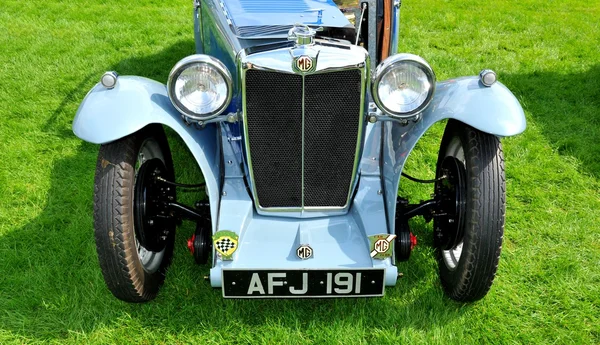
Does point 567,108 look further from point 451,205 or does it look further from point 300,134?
point 300,134

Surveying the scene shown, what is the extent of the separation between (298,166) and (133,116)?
2.60 feet

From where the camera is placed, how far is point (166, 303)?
112 inches

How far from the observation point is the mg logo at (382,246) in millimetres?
2441

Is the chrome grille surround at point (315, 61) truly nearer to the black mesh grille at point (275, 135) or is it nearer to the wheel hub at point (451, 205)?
the black mesh grille at point (275, 135)

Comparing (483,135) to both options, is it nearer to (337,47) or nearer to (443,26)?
(337,47)

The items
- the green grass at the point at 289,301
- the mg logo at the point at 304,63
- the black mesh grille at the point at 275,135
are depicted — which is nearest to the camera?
the mg logo at the point at 304,63

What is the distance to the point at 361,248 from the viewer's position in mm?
2570

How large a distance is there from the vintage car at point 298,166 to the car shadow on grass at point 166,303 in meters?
0.13

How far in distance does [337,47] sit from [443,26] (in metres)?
5.01

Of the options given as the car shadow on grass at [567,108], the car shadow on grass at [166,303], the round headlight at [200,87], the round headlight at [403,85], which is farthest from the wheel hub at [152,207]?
the car shadow on grass at [567,108]

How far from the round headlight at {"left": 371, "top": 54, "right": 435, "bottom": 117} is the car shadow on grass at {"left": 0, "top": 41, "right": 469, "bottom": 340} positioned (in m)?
0.98

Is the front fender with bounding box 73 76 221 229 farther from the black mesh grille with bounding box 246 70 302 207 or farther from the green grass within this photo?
the green grass

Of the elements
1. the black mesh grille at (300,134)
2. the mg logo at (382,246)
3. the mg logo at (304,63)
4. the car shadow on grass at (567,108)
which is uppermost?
the mg logo at (304,63)

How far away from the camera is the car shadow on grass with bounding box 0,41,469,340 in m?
2.71
